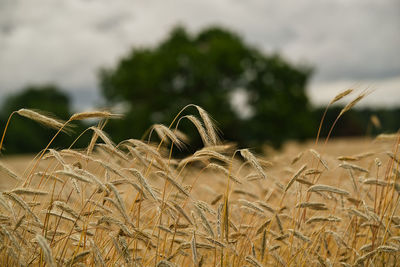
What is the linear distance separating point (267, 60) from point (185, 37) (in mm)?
4940

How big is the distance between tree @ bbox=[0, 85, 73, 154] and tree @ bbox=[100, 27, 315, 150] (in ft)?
71.7

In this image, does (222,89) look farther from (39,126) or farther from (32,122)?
(39,126)

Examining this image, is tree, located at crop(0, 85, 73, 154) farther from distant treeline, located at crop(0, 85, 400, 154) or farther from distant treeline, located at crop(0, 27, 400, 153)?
distant treeline, located at crop(0, 27, 400, 153)

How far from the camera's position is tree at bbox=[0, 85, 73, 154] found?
149ft

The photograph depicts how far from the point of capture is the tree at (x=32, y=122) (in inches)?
1790

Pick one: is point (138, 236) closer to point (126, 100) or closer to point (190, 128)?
point (190, 128)

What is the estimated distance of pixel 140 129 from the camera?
719 inches

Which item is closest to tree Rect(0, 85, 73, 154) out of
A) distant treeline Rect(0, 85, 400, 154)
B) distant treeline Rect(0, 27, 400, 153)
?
distant treeline Rect(0, 85, 400, 154)

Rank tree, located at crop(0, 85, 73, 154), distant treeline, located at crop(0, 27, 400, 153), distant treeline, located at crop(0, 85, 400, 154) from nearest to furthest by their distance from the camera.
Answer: distant treeline, located at crop(0, 27, 400, 153), tree, located at crop(0, 85, 73, 154), distant treeline, located at crop(0, 85, 400, 154)

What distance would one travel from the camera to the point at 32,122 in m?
51.0

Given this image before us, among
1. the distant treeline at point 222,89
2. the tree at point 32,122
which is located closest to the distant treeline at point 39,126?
the tree at point 32,122

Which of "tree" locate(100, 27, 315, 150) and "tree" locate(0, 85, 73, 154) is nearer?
"tree" locate(100, 27, 315, 150)

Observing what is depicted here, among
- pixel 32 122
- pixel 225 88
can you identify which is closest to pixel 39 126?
pixel 32 122

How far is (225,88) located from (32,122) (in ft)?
130
